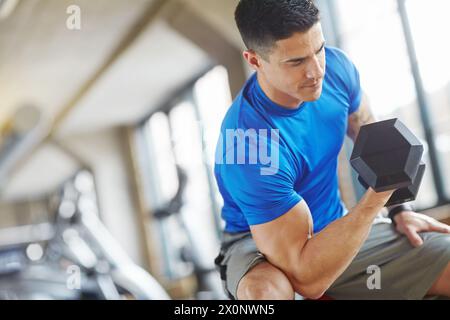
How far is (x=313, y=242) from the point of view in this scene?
37.8 inches

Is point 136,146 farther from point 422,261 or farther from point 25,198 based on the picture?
point 422,261

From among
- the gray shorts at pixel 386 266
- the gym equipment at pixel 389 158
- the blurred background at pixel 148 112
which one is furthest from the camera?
the blurred background at pixel 148 112

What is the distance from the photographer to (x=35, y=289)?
1.74 meters

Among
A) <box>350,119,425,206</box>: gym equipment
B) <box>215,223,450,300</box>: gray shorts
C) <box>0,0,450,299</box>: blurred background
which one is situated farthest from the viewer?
<box>0,0,450,299</box>: blurred background

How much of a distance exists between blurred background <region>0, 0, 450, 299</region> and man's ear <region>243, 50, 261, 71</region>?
7 centimetres

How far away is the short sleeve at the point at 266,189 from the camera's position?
0.97 metres

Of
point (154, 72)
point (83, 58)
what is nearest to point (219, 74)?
point (154, 72)

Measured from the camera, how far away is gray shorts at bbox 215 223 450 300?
41.9 inches

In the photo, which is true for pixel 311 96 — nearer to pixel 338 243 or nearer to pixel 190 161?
pixel 338 243

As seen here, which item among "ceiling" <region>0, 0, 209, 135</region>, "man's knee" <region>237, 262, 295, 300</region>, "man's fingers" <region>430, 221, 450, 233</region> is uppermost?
"ceiling" <region>0, 0, 209, 135</region>

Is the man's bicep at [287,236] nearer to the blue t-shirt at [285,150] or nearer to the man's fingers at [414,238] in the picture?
Answer: the blue t-shirt at [285,150]
